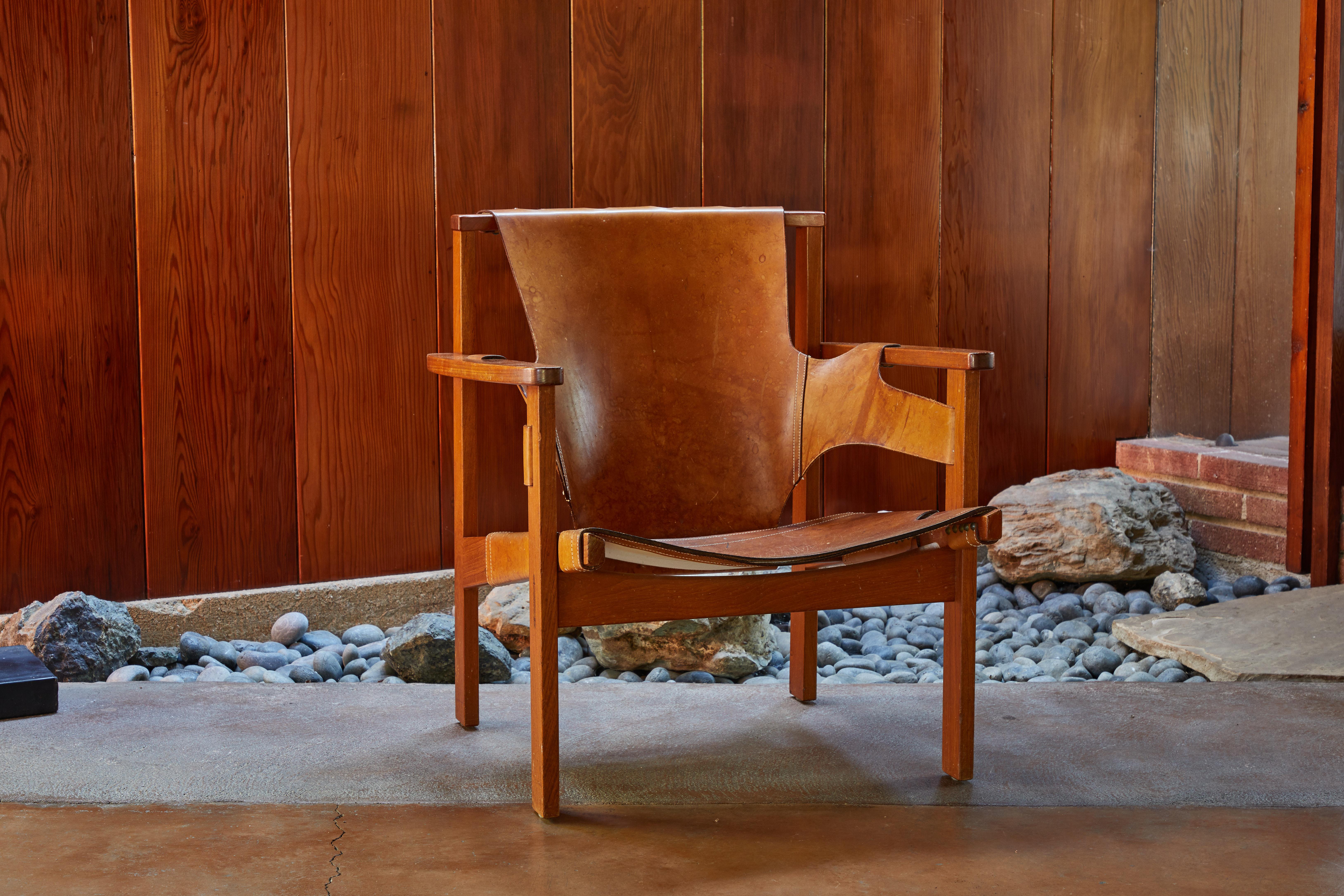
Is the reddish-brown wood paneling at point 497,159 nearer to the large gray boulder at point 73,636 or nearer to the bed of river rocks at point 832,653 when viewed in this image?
the bed of river rocks at point 832,653

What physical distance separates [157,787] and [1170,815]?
1.42 m

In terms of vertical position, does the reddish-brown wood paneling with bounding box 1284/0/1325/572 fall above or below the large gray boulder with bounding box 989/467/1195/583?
above

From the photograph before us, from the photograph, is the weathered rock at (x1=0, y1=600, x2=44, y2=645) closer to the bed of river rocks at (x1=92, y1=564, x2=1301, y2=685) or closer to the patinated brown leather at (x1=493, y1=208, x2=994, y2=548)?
the bed of river rocks at (x1=92, y1=564, x2=1301, y2=685)

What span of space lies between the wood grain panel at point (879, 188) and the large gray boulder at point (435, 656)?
1.14 m

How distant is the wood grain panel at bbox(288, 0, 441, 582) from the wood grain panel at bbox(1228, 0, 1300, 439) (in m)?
2.43

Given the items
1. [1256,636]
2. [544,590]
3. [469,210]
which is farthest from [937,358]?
[469,210]

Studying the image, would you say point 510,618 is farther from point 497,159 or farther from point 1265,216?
point 1265,216

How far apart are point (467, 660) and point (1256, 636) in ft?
5.27

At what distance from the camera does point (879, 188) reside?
329 centimetres

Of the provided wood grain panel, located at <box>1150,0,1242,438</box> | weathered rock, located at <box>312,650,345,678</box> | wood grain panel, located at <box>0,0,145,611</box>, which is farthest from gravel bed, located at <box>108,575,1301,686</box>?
wood grain panel, located at <box>1150,0,1242,438</box>

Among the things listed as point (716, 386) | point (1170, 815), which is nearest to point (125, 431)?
point (716, 386)

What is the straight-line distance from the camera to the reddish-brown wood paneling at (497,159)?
2.88 meters

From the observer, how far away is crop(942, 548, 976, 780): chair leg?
1.85m

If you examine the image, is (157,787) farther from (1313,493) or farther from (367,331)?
(1313,493)
